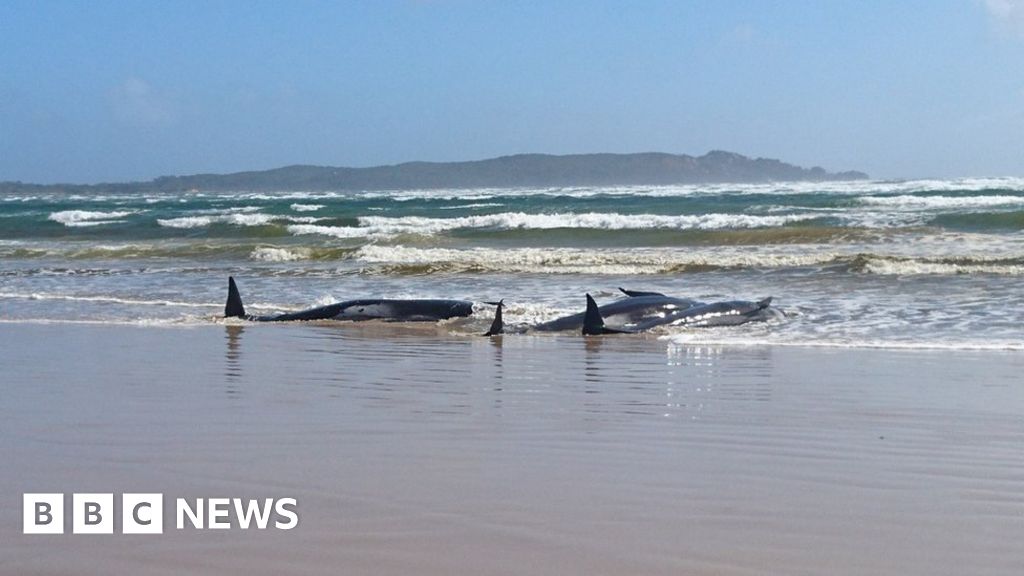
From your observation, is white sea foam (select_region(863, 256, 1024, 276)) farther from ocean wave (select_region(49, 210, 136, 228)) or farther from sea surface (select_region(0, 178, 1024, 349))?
ocean wave (select_region(49, 210, 136, 228))

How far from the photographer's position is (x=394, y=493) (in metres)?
4.43

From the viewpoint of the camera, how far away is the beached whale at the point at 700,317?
35.6ft

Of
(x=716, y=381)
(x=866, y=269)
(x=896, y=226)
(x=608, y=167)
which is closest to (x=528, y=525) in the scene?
(x=716, y=381)

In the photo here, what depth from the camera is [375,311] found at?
12500 millimetres

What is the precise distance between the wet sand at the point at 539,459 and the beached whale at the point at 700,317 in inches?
75.4

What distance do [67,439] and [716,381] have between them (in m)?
4.01

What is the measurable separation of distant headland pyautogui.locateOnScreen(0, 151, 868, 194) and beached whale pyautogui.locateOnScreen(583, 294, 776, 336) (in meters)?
112

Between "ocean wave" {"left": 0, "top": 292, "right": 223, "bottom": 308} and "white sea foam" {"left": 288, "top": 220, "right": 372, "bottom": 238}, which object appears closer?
"ocean wave" {"left": 0, "top": 292, "right": 223, "bottom": 308}

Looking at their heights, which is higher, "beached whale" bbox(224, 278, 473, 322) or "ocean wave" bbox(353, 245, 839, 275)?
"ocean wave" bbox(353, 245, 839, 275)

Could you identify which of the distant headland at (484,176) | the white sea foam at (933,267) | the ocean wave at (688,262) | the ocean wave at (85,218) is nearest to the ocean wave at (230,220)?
the ocean wave at (85,218)

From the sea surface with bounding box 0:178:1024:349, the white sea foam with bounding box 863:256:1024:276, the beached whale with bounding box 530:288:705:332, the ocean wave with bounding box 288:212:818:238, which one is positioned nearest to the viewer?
the beached whale with bounding box 530:288:705:332

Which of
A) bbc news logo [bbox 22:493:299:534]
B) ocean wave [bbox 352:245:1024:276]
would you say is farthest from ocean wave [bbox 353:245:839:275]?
bbc news logo [bbox 22:493:299:534]

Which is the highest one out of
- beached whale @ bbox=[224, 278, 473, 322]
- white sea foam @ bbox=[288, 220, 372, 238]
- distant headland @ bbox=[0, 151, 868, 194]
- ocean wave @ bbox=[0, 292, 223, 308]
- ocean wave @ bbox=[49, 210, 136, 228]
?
distant headland @ bbox=[0, 151, 868, 194]

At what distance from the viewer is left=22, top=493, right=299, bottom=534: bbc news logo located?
13.0 feet
